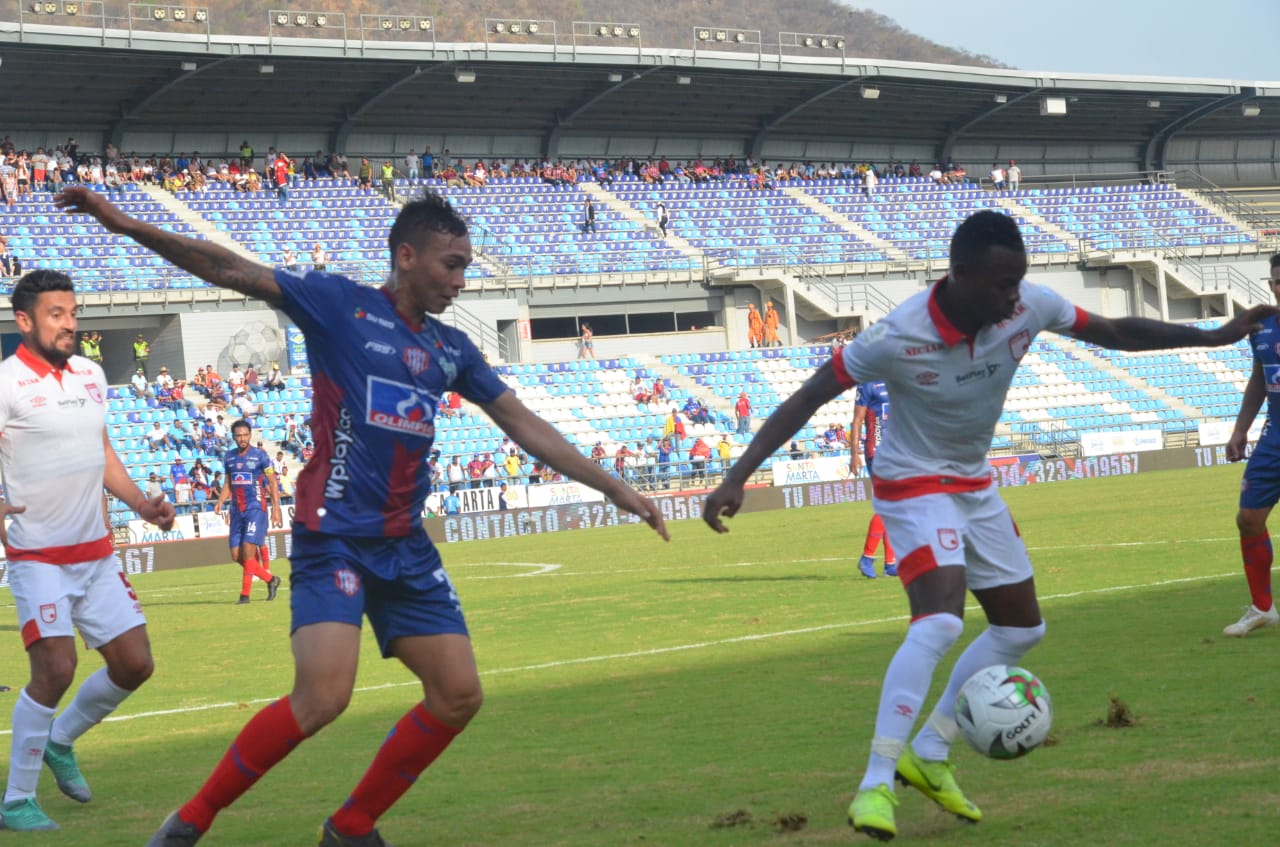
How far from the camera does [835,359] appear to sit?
604cm

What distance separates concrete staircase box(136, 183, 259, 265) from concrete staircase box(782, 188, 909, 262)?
65.6ft

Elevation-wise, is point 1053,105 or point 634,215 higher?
point 1053,105

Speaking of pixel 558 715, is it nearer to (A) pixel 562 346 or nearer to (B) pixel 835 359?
(B) pixel 835 359

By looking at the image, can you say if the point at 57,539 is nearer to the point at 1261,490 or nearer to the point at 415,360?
the point at 415,360

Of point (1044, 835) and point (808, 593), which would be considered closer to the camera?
point (1044, 835)

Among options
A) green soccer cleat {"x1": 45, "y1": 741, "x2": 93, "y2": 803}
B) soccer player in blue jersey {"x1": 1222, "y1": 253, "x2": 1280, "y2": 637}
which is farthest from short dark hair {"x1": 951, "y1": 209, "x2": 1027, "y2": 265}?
soccer player in blue jersey {"x1": 1222, "y1": 253, "x2": 1280, "y2": 637}

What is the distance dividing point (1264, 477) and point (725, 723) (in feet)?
13.2

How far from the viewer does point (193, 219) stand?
44.7 meters

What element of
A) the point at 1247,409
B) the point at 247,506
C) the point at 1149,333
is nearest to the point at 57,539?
the point at 1149,333

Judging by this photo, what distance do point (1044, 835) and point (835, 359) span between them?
1834 mm

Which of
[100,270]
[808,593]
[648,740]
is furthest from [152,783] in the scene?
[100,270]

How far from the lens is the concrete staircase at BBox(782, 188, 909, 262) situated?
53844 mm

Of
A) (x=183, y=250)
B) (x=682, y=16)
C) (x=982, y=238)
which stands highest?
(x=682, y=16)

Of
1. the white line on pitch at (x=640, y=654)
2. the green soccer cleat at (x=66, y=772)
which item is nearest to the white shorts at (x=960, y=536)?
the green soccer cleat at (x=66, y=772)
